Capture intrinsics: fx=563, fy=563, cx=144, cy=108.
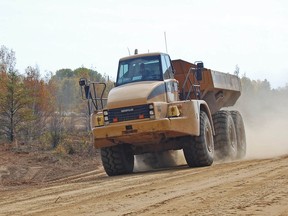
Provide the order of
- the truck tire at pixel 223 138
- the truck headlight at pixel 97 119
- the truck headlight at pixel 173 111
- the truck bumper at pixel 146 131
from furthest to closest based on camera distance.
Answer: the truck tire at pixel 223 138, the truck headlight at pixel 97 119, the truck headlight at pixel 173 111, the truck bumper at pixel 146 131

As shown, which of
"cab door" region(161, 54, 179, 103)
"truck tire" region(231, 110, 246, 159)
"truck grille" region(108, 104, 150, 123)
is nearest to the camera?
"truck grille" region(108, 104, 150, 123)

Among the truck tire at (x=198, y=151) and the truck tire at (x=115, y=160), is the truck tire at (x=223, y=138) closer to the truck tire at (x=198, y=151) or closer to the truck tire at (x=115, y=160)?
the truck tire at (x=198, y=151)

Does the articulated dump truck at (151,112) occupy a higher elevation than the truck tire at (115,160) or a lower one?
higher

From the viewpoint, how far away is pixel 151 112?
42.1ft

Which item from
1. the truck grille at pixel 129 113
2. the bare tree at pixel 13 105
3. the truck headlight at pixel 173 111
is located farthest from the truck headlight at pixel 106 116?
the bare tree at pixel 13 105

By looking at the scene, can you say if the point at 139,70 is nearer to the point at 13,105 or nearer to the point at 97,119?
the point at 97,119

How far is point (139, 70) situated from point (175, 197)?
22.7ft

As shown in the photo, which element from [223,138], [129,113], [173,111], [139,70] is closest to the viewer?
[129,113]

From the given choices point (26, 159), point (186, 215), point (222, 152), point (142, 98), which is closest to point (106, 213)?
point (186, 215)

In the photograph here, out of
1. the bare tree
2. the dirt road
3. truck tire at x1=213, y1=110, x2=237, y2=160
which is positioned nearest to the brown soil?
the dirt road

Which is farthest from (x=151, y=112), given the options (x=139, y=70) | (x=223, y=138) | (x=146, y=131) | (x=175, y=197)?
(x=175, y=197)

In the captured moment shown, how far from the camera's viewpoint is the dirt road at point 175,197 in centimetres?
663

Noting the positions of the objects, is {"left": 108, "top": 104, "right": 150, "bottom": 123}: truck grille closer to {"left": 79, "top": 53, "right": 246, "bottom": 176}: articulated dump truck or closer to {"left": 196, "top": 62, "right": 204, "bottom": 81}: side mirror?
{"left": 79, "top": 53, "right": 246, "bottom": 176}: articulated dump truck

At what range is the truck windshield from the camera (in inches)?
552
